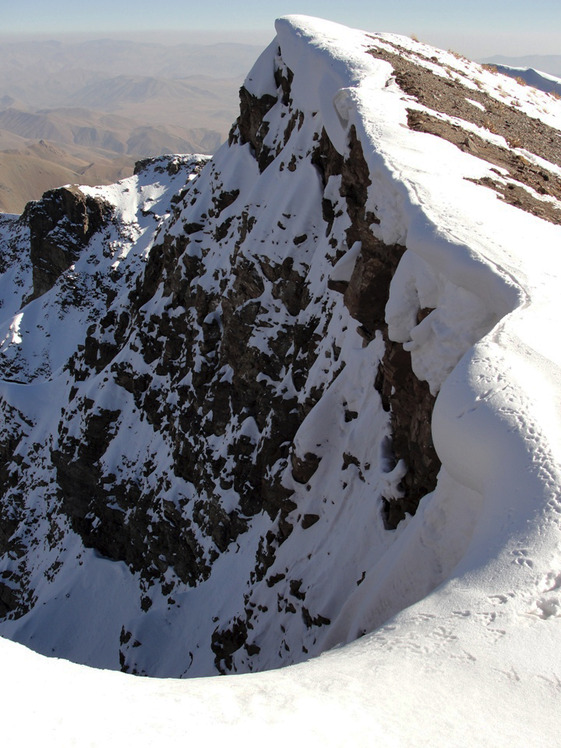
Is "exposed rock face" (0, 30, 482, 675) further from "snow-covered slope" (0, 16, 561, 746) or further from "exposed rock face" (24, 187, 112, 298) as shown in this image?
"exposed rock face" (24, 187, 112, 298)

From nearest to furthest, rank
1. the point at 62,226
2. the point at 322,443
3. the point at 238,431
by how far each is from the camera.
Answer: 1. the point at 322,443
2. the point at 238,431
3. the point at 62,226

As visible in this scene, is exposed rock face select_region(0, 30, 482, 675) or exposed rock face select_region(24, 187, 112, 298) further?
exposed rock face select_region(24, 187, 112, 298)

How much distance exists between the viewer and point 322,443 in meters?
12.5

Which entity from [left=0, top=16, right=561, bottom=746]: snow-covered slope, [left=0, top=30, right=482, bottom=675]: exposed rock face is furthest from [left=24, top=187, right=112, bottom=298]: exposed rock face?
[left=0, top=16, right=561, bottom=746]: snow-covered slope

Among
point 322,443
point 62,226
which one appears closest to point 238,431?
point 322,443

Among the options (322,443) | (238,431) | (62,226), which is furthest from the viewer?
(62,226)

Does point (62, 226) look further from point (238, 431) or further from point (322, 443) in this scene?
point (322, 443)

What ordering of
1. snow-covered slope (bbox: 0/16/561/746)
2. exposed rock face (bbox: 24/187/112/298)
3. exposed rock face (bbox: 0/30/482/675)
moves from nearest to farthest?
snow-covered slope (bbox: 0/16/561/746), exposed rock face (bbox: 0/30/482/675), exposed rock face (bbox: 24/187/112/298)

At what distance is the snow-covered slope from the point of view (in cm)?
368

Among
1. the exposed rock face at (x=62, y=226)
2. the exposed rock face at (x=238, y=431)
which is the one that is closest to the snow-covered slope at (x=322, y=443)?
the exposed rock face at (x=238, y=431)

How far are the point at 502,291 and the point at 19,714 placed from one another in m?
6.22

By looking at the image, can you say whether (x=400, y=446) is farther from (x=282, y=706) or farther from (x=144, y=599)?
(x=144, y=599)

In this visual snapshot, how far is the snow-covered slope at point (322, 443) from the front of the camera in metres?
3.68

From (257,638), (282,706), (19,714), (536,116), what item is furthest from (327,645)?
(536,116)
